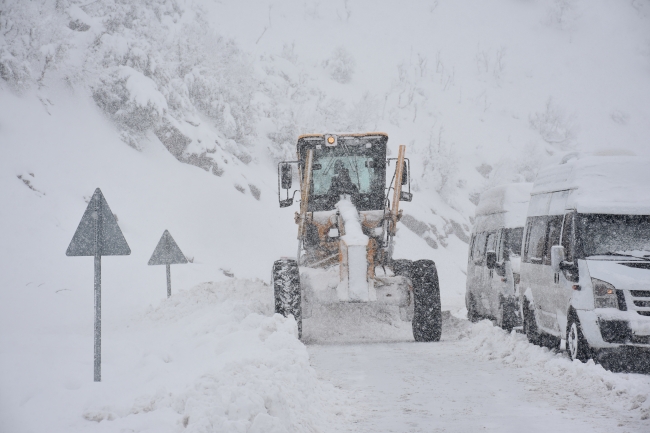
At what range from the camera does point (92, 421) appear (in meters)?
6.07

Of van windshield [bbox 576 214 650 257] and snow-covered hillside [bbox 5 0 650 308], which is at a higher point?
snow-covered hillside [bbox 5 0 650 308]

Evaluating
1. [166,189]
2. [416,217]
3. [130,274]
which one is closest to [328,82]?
[416,217]

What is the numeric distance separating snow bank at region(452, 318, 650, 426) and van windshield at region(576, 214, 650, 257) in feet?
5.14

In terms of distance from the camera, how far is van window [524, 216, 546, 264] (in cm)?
1194

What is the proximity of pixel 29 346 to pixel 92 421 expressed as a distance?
3.52 meters

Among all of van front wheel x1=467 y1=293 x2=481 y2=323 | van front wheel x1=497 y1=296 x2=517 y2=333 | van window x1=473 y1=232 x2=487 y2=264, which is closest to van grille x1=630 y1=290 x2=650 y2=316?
van front wheel x1=497 y1=296 x2=517 y2=333

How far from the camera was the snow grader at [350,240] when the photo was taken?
12109mm

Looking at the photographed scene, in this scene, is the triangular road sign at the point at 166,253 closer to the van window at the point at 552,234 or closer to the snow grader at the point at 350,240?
the snow grader at the point at 350,240

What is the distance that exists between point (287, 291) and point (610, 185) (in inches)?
199

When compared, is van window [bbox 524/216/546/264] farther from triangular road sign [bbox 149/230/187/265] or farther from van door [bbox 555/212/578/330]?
triangular road sign [bbox 149/230/187/265]

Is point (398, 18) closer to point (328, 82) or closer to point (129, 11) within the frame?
point (328, 82)

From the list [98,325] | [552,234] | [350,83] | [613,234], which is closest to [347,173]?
[552,234]

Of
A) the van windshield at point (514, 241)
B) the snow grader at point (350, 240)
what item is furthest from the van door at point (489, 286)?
the snow grader at point (350, 240)

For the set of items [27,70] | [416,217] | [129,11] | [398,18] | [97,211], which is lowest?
[97,211]
